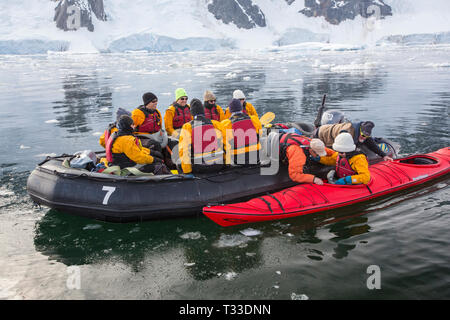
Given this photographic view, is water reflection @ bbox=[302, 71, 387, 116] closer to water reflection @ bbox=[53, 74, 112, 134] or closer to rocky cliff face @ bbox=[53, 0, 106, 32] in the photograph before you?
water reflection @ bbox=[53, 74, 112, 134]

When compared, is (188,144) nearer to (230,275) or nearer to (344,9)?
(230,275)

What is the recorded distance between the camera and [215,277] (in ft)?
14.2

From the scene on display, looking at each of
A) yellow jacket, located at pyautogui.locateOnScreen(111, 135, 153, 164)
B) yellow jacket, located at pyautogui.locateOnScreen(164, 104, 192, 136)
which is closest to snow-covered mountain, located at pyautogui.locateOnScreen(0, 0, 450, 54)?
yellow jacket, located at pyautogui.locateOnScreen(164, 104, 192, 136)

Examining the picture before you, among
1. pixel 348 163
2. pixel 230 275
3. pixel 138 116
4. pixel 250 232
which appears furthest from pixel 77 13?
pixel 230 275

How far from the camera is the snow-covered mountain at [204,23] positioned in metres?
61.7

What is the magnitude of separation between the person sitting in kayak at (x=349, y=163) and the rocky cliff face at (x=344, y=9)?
3622 inches

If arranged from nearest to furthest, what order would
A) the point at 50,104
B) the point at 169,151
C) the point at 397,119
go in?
the point at 169,151
the point at 397,119
the point at 50,104

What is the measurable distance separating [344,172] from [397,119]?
6.51 m

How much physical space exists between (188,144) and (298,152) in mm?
1620

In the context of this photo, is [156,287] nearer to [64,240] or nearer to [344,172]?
[64,240]

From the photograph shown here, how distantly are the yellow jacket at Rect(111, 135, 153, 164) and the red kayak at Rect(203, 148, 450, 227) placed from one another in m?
1.28

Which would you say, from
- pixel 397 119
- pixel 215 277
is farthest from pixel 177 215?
pixel 397 119

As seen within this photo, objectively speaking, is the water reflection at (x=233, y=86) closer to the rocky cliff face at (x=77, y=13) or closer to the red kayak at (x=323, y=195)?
the red kayak at (x=323, y=195)

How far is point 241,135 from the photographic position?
224 inches
